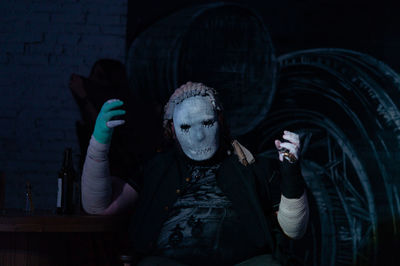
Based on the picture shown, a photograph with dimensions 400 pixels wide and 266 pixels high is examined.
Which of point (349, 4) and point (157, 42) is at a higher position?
point (349, 4)

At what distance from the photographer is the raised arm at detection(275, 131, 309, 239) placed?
191 centimetres

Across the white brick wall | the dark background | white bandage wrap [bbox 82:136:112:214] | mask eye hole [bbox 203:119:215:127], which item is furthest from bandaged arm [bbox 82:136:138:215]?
the dark background

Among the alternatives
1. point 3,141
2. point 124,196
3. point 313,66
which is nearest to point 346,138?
point 313,66

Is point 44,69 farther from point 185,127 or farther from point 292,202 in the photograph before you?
point 292,202

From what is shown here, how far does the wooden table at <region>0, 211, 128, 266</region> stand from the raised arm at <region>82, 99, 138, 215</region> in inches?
2.9

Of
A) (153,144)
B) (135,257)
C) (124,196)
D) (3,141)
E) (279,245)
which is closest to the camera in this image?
(135,257)

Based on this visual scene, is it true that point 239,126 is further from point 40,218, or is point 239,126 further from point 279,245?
point 40,218

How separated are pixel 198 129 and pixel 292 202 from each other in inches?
21.3

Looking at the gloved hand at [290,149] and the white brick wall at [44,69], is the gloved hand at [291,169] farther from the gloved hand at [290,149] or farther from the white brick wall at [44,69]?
the white brick wall at [44,69]

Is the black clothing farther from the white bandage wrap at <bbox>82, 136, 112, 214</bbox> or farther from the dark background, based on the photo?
the dark background

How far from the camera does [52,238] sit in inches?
78.5

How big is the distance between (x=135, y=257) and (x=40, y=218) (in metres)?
0.43

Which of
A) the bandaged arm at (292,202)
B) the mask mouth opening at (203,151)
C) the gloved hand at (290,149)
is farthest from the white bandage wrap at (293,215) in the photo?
the mask mouth opening at (203,151)

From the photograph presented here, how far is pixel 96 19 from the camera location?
132 inches
